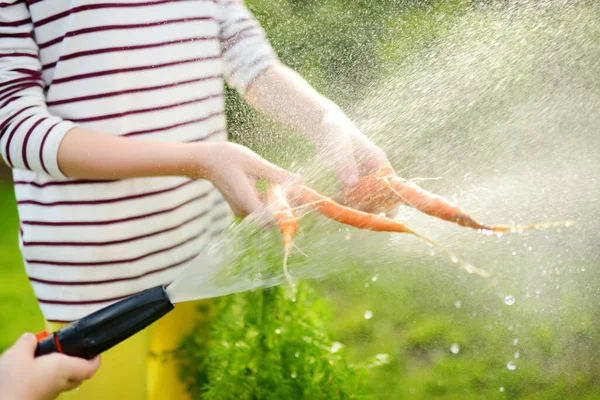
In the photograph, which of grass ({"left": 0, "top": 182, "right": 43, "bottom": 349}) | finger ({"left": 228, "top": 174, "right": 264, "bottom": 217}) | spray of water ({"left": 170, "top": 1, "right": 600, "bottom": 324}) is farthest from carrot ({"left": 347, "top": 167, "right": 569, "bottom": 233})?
grass ({"left": 0, "top": 182, "right": 43, "bottom": 349})

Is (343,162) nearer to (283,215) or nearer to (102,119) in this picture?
(283,215)

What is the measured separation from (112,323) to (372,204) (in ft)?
2.02

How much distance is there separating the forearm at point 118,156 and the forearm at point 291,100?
0.26 meters

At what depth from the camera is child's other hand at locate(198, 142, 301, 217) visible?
1312 mm

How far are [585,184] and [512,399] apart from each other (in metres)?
0.85

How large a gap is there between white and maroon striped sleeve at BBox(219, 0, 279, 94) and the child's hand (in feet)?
2.41

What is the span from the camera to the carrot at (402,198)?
1425 millimetres

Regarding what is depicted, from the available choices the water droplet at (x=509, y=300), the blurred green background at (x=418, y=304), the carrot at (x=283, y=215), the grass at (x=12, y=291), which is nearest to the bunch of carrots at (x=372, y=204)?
the carrot at (x=283, y=215)

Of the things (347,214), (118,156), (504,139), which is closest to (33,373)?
(118,156)

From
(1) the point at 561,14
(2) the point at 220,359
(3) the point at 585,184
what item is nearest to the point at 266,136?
(2) the point at 220,359

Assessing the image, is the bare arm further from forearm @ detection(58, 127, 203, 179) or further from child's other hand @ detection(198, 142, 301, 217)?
forearm @ detection(58, 127, 203, 179)

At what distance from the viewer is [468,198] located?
1.96 meters

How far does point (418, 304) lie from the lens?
276 cm

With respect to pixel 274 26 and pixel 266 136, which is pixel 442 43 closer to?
pixel 274 26
